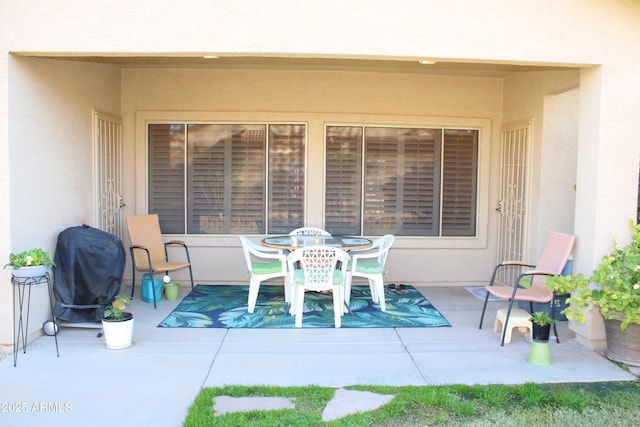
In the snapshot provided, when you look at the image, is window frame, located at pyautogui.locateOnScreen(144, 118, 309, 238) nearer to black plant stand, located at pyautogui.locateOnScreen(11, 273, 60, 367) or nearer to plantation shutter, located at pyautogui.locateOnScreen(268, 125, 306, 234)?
plantation shutter, located at pyautogui.locateOnScreen(268, 125, 306, 234)

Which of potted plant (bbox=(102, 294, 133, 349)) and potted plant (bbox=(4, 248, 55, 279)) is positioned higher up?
potted plant (bbox=(4, 248, 55, 279))

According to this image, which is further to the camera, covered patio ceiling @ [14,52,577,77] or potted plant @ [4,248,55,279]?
covered patio ceiling @ [14,52,577,77]

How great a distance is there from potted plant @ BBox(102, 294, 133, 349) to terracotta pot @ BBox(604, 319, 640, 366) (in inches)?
153

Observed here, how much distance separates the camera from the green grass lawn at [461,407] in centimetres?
317

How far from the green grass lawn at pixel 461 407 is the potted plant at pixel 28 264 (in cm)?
171

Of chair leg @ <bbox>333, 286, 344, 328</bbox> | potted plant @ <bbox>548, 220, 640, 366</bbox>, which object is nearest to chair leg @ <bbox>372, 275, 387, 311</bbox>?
chair leg @ <bbox>333, 286, 344, 328</bbox>

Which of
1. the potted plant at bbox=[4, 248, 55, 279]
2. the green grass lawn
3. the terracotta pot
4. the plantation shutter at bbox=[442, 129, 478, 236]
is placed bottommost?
the green grass lawn

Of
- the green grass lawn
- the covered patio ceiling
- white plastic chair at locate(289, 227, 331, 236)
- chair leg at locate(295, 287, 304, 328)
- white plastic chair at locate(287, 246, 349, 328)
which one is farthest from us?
white plastic chair at locate(289, 227, 331, 236)

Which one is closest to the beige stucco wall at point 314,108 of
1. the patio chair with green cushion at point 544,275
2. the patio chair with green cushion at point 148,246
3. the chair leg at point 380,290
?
the patio chair with green cushion at point 148,246

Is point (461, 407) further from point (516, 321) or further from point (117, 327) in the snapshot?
point (117, 327)

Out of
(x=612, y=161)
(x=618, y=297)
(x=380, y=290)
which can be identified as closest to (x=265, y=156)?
(x=380, y=290)

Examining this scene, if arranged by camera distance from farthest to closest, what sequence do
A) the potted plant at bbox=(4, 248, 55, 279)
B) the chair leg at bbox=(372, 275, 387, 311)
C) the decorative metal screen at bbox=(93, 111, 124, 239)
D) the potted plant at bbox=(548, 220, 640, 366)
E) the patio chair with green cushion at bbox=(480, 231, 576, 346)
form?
the decorative metal screen at bbox=(93, 111, 124, 239) → the chair leg at bbox=(372, 275, 387, 311) → the patio chair with green cushion at bbox=(480, 231, 576, 346) → the potted plant at bbox=(4, 248, 55, 279) → the potted plant at bbox=(548, 220, 640, 366)

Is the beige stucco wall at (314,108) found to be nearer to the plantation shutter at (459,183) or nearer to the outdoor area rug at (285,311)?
the plantation shutter at (459,183)

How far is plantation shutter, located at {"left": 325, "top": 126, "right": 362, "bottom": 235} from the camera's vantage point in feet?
23.3
